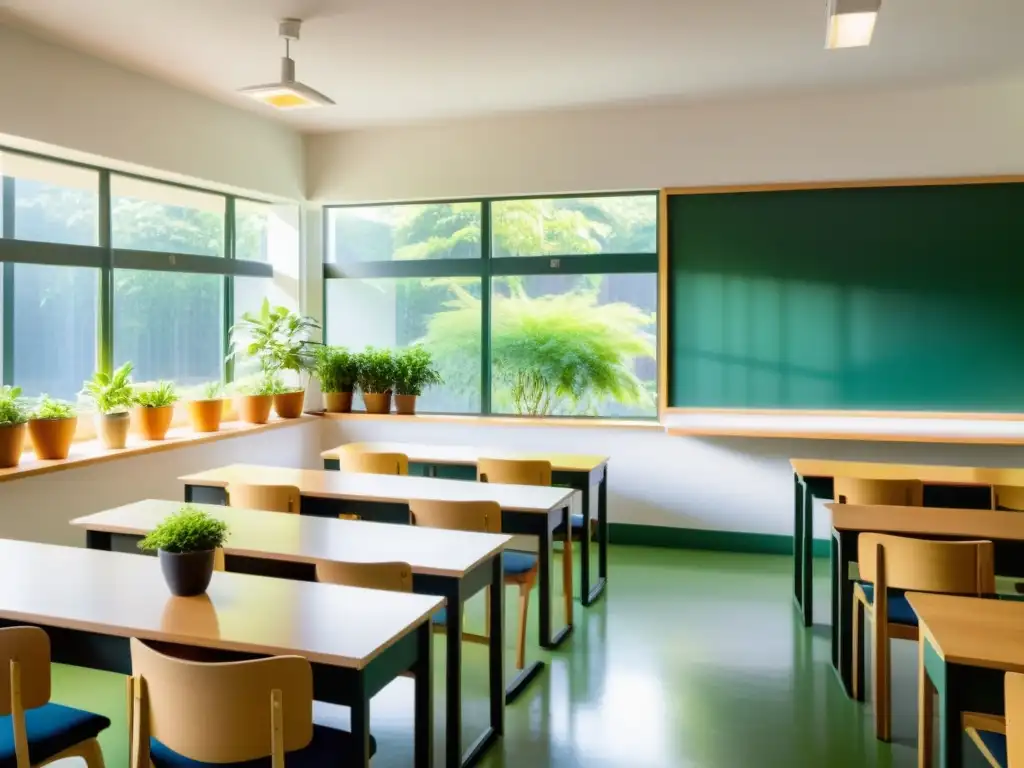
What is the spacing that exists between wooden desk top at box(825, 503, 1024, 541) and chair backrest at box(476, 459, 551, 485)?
1.43 meters

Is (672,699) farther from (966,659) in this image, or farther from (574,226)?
(574,226)

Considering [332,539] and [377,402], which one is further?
[377,402]

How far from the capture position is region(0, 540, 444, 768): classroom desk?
199 cm

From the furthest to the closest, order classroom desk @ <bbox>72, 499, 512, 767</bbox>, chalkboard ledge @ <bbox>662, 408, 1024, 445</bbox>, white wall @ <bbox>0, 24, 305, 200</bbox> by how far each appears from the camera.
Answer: chalkboard ledge @ <bbox>662, 408, 1024, 445</bbox>
white wall @ <bbox>0, 24, 305, 200</bbox>
classroom desk @ <bbox>72, 499, 512, 767</bbox>

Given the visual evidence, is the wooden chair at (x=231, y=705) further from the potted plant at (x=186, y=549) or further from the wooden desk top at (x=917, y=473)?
the wooden desk top at (x=917, y=473)

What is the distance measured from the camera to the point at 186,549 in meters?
2.35

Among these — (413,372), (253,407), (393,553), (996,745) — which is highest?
(413,372)

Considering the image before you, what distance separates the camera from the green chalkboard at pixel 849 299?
5566 millimetres

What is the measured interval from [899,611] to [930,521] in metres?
0.44

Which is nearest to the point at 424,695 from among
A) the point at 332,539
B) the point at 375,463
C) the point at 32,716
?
the point at 332,539

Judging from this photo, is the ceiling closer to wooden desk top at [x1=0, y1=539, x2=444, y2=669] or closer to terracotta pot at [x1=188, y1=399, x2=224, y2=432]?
terracotta pot at [x1=188, y1=399, x2=224, y2=432]

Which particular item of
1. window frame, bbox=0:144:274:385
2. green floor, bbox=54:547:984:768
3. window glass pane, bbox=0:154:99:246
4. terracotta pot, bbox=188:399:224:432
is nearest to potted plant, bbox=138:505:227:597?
Result: green floor, bbox=54:547:984:768

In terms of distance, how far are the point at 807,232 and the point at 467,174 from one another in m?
2.50

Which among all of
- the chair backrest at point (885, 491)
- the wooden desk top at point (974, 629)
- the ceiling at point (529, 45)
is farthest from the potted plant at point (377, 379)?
the wooden desk top at point (974, 629)
